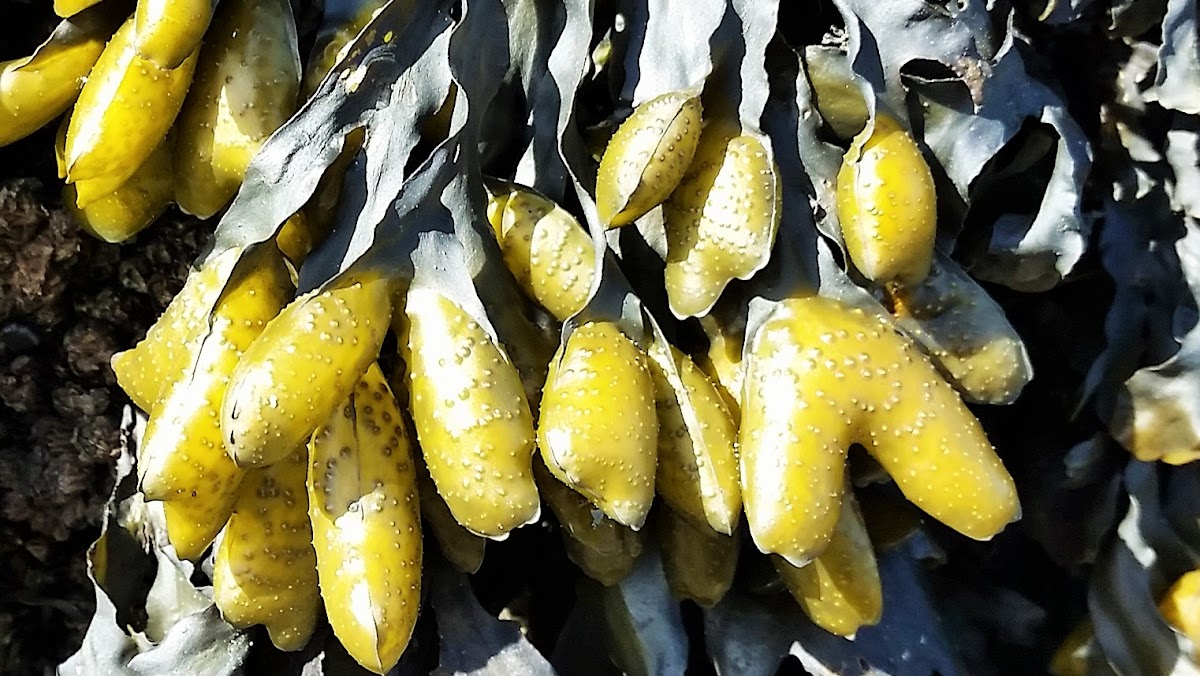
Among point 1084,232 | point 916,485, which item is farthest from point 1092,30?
point 916,485

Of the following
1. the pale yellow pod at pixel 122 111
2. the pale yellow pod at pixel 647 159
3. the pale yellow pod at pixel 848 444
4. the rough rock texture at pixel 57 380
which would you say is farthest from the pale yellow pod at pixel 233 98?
the pale yellow pod at pixel 848 444

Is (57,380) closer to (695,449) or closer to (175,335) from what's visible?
(175,335)

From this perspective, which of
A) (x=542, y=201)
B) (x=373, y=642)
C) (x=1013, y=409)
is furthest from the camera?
(x=1013, y=409)


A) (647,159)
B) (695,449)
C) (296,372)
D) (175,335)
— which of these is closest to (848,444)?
(695,449)

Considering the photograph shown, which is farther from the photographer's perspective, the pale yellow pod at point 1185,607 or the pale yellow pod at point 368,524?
the pale yellow pod at point 1185,607

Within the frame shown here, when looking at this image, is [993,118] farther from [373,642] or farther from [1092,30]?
[373,642]

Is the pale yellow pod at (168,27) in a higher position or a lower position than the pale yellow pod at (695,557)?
higher

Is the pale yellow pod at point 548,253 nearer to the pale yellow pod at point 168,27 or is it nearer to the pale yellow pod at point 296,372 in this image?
the pale yellow pod at point 296,372
